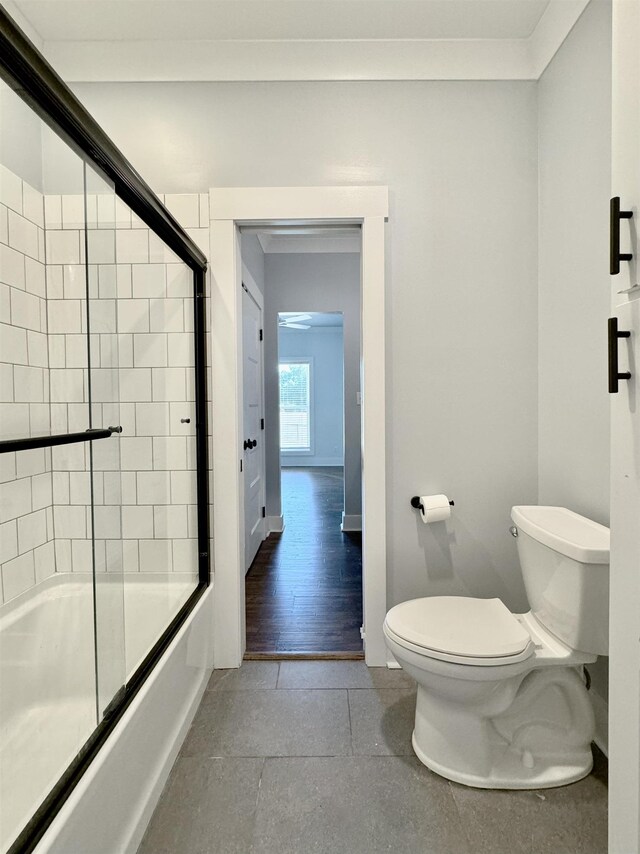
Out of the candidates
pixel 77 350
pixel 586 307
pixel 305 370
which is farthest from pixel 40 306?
pixel 305 370

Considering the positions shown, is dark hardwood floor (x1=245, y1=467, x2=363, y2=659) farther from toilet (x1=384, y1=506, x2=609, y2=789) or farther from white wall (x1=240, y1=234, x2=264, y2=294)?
white wall (x1=240, y1=234, x2=264, y2=294)

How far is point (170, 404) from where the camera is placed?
2037 millimetres

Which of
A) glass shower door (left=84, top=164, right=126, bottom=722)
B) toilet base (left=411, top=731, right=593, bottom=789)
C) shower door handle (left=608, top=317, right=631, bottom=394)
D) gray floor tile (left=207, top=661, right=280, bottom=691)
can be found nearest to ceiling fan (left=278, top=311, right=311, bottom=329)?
gray floor tile (left=207, top=661, right=280, bottom=691)

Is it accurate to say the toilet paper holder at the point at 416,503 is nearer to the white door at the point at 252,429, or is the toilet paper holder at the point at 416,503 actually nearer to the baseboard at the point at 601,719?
the baseboard at the point at 601,719

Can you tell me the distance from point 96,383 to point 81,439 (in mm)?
246

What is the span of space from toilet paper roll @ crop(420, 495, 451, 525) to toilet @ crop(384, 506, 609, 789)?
1.57ft

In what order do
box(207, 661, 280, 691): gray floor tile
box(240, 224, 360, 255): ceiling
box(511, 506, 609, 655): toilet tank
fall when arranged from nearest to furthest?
box(511, 506, 609, 655): toilet tank, box(207, 661, 280, 691): gray floor tile, box(240, 224, 360, 255): ceiling

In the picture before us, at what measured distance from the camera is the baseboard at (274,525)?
4316 millimetres

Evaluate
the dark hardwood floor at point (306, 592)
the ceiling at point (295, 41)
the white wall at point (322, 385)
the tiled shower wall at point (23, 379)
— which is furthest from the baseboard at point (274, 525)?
the white wall at point (322, 385)

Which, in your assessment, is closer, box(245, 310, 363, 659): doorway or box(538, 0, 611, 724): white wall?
box(538, 0, 611, 724): white wall

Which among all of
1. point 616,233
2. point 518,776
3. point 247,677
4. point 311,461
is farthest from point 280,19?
point 311,461

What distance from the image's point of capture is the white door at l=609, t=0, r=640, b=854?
85 centimetres

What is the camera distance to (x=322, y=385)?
340 inches

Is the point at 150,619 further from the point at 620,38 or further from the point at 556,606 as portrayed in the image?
the point at 620,38
